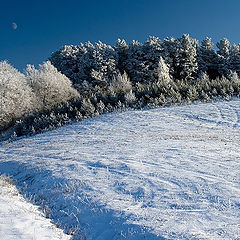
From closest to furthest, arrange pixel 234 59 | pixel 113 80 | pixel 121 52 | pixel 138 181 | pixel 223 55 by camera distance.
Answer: pixel 138 181, pixel 113 80, pixel 234 59, pixel 223 55, pixel 121 52

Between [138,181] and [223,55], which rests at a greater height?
[223,55]

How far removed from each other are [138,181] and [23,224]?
3.73m

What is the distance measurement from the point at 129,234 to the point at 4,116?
27.9 meters

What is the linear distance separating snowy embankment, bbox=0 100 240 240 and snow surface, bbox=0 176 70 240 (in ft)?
1.51

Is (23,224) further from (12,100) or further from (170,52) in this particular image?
(170,52)

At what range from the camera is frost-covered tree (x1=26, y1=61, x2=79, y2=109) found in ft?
122

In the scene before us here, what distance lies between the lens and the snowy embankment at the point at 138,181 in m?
5.67

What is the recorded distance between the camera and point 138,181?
8.08 m

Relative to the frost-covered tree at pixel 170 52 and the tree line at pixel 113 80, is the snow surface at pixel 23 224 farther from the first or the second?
the frost-covered tree at pixel 170 52

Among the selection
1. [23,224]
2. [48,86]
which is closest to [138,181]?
[23,224]

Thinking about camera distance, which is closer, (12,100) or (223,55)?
(12,100)

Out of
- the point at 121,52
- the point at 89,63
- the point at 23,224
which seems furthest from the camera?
the point at 121,52

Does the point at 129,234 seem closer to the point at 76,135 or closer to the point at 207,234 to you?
the point at 207,234

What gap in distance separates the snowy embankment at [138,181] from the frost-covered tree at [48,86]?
22.0 metres
